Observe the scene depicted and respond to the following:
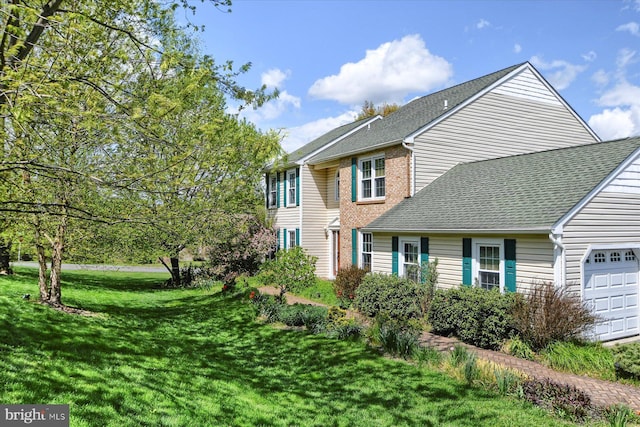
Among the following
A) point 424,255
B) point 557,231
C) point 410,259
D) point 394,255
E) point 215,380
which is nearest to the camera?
point 215,380

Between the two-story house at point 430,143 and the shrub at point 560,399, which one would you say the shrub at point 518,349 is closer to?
the shrub at point 560,399

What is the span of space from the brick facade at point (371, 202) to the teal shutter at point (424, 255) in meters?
2.93

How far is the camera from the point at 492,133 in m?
18.9

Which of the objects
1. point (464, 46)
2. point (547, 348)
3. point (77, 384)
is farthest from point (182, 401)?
point (464, 46)

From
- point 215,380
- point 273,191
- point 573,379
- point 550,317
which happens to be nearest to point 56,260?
point 215,380

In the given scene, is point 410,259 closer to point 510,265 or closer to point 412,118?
point 510,265

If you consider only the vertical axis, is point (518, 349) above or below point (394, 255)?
below

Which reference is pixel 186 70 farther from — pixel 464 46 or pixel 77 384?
pixel 464 46

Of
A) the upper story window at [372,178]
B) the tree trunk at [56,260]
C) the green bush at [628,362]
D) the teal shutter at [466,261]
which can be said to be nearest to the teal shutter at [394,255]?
the upper story window at [372,178]

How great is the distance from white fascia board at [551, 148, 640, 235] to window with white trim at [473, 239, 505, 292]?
1800mm

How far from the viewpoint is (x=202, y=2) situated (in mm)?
6637

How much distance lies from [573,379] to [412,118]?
46.1ft

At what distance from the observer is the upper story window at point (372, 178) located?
738 inches

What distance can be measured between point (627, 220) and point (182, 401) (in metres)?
12.0
